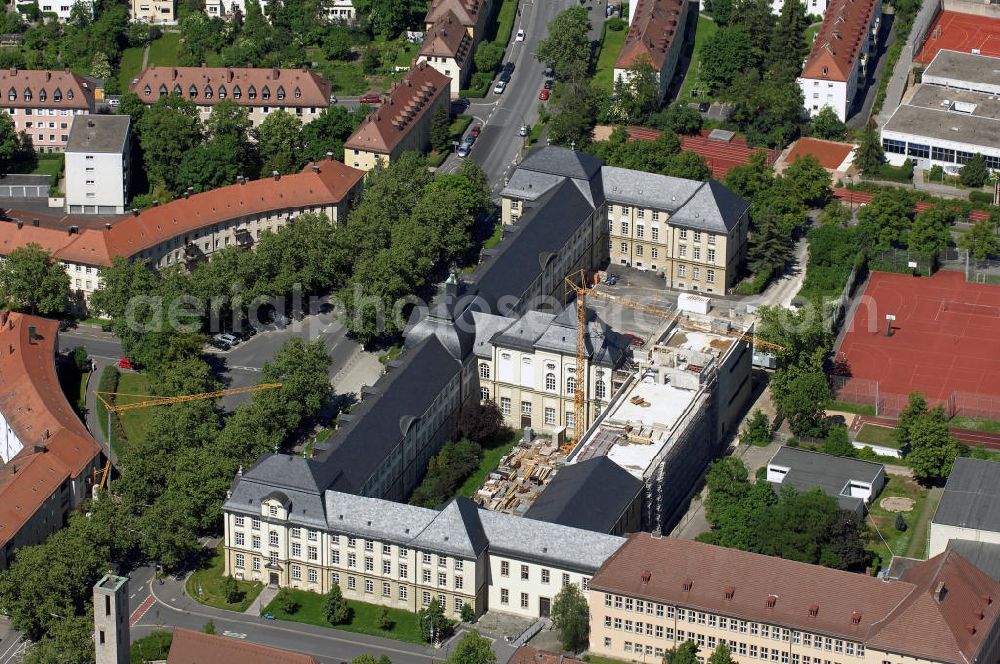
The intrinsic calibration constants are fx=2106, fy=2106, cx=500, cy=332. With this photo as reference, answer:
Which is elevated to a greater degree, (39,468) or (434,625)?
(39,468)

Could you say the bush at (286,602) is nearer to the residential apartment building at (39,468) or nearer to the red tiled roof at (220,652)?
the red tiled roof at (220,652)

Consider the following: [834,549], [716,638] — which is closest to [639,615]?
[716,638]

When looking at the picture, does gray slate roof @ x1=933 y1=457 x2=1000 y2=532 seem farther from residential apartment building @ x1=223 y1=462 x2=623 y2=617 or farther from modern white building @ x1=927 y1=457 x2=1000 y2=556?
residential apartment building @ x1=223 y1=462 x2=623 y2=617

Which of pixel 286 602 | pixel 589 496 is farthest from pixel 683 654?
pixel 286 602

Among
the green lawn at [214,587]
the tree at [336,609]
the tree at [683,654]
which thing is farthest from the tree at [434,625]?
the tree at [683,654]

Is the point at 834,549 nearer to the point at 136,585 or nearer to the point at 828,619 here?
the point at 828,619

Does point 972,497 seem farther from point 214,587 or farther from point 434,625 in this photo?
point 214,587
